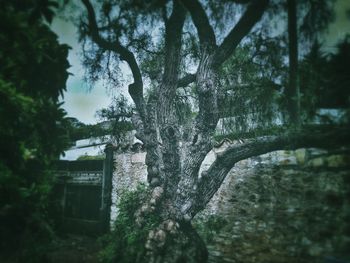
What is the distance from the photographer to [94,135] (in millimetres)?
8797

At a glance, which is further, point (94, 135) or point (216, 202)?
point (94, 135)

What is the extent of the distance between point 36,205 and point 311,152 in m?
4.55

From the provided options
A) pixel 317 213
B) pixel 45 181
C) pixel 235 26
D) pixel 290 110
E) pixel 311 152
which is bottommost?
pixel 317 213

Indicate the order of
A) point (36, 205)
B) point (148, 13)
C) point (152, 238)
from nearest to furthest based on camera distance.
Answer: point (36, 205), point (152, 238), point (148, 13)

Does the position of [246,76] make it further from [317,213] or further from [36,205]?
[36,205]

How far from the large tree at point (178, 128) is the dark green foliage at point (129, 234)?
0.15m

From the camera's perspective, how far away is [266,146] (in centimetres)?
523

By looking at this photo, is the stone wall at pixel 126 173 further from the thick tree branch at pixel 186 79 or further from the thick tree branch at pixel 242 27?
the thick tree branch at pixel 242 27

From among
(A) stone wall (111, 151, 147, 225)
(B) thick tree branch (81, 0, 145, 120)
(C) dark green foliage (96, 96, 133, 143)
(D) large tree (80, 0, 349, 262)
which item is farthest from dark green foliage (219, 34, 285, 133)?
(A) stone wall (111, 151, 147, 225)

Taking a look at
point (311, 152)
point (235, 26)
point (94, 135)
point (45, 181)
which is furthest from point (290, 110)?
point (94, 135)

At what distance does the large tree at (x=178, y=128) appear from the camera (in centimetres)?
518

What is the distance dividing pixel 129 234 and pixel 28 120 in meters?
3.30

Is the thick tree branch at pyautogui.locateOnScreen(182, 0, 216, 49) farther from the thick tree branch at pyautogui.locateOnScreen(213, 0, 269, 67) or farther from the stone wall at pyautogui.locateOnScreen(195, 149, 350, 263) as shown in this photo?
the stone wall at pyautogui.locateOnScreen(195, 149, 350, 263)

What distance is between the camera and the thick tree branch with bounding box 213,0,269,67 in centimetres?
534
